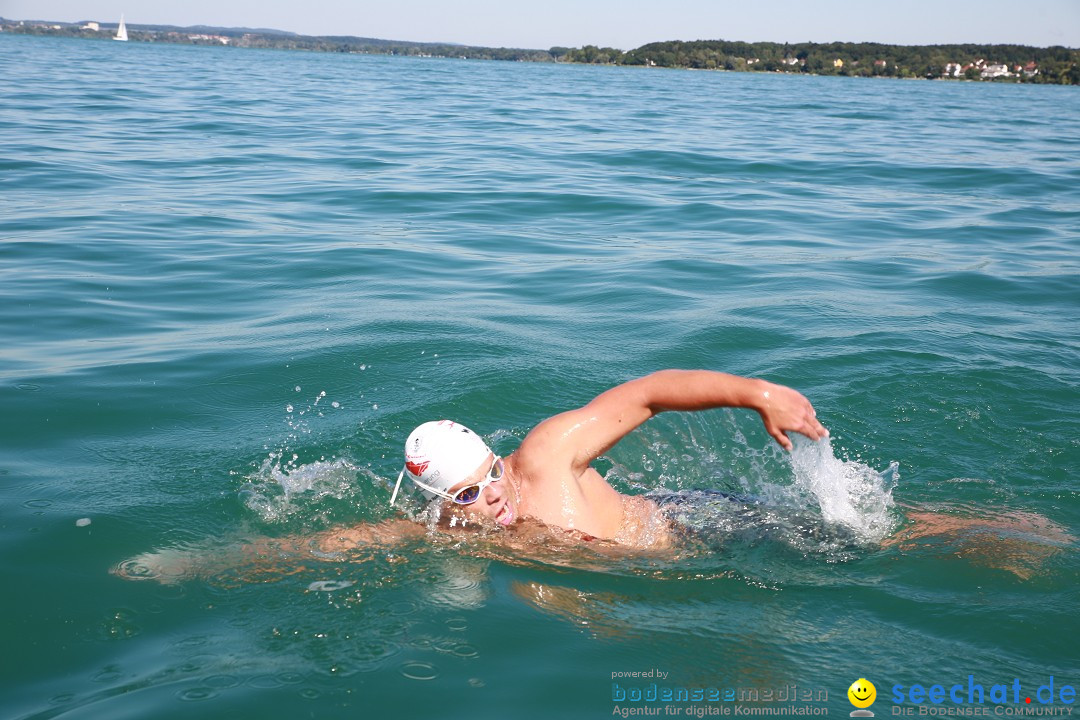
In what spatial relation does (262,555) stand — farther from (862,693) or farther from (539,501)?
(862,693)

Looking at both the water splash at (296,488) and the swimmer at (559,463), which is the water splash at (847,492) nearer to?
the swimmer at (559,463)

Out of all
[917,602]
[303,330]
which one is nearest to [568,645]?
[917,602]

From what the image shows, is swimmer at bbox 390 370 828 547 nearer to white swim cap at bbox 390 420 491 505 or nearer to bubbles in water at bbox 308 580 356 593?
white swim cap at bbox 390 420 491 505

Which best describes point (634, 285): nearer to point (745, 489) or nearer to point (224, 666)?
point (745, 489)

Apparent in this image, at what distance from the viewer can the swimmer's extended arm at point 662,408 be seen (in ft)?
12.4

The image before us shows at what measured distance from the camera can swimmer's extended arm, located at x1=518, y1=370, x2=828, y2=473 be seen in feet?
12.4

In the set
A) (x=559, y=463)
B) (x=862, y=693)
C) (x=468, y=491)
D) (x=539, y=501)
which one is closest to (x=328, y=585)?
(x=468, y=491)

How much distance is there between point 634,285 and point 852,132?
17.3 metres

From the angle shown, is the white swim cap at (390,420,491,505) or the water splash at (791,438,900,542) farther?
the water splash at (791,438,900,542)

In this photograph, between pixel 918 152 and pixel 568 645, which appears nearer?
pixel 568 645

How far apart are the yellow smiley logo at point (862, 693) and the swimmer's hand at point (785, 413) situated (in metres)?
0.93

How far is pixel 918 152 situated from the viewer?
20297 mm

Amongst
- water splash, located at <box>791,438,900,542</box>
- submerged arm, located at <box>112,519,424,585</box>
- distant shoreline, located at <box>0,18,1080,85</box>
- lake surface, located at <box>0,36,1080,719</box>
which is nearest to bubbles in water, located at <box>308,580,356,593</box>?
lake surface, located at <box>0,36,1080,719</box>

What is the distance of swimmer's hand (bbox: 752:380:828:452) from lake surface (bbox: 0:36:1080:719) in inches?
34.2
